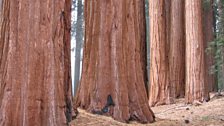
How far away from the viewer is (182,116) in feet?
27.4

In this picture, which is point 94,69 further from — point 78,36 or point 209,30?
point 78,36

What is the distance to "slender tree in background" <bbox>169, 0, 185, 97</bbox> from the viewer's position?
12.3 metres

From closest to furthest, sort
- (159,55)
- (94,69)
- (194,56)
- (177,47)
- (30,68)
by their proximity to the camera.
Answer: (30,68) → (94,69) → (194,56) → (159,55) → (177,47)

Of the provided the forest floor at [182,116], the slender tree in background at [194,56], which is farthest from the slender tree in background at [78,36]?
the slender tree in background at [194,56]

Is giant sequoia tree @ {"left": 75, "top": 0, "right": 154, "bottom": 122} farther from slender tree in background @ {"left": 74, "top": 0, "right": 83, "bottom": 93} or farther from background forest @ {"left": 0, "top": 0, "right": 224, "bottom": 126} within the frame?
slender tree in background @ {"left": 74, "top": 0, "right": 83, "bottom": 93}

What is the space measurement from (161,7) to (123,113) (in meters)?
5.01

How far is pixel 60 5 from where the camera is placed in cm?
498

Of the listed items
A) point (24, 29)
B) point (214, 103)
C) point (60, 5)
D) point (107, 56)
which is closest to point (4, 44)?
point (24, 29)

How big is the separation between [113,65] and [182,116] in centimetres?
267

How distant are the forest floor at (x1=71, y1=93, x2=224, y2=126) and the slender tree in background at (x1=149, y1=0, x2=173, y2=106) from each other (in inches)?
18.7

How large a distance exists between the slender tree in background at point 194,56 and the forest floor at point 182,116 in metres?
0.33

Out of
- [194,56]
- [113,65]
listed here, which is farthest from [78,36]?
[113,65]

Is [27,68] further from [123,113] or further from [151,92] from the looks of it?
[151,92]

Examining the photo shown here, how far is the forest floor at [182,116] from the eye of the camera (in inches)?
231
